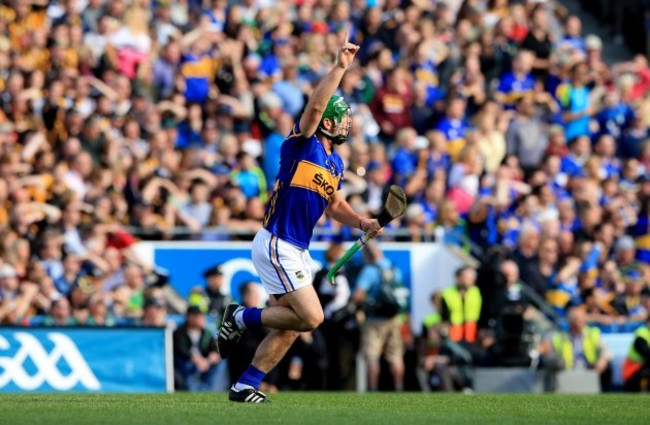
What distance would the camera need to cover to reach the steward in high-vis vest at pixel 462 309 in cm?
1902

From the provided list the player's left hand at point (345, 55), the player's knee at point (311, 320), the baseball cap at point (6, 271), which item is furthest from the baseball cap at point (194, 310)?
the player's left hand at point (345, 55)

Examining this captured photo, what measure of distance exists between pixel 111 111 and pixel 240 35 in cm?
280

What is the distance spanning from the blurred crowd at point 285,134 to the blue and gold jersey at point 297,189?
16.4 ft

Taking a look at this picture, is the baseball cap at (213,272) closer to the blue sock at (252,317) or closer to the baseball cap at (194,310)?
the baseball cap at (194,310)

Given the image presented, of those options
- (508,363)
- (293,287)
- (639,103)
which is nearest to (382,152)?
(508,363)

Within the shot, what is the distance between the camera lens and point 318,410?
35.9 feet

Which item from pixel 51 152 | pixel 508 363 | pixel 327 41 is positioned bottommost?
pixel 508 363

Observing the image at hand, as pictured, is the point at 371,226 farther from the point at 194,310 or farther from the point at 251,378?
the point at 194,310

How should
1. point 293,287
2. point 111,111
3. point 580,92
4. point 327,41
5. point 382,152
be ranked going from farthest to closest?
point 580,92
point 327,41
point 382,152
point 111,111
point 293,287

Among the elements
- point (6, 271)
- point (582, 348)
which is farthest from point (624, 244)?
point (6, 271)

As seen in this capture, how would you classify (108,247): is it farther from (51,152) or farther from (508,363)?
(508,363)

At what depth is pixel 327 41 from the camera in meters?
22.1

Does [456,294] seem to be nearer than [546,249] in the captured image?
Yes

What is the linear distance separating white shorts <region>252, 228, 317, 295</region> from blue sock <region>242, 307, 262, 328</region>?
Answer: 0.19 meters
